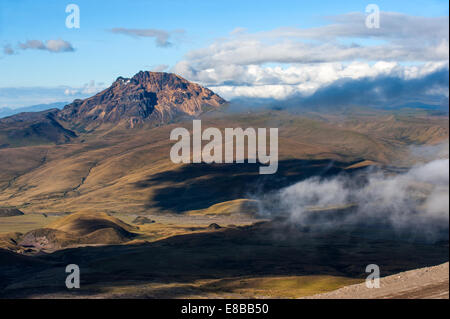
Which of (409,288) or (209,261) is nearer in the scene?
(409,288)

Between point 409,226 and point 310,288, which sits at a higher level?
point 409,226

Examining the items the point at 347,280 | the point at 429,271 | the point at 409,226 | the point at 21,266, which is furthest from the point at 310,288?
the point at 409,226

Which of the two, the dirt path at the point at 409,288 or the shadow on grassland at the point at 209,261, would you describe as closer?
the dirt path at the point at 409,288

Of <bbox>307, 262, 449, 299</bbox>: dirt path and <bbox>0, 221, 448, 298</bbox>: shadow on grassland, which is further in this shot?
<bbox>0, 221, 448, 298</bbox>: shadow on grassland

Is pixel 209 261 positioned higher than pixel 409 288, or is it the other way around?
pixel 409 288

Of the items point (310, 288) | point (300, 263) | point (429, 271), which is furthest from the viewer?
point (300, 263)
